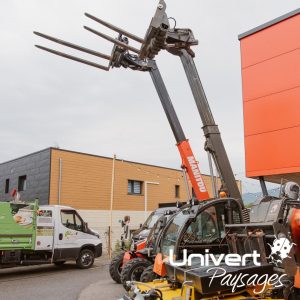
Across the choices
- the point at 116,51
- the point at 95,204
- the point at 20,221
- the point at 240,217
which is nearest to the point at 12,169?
the point at 95,204

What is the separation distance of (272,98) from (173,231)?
6.03 m

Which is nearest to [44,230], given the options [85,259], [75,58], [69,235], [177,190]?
[69,235]

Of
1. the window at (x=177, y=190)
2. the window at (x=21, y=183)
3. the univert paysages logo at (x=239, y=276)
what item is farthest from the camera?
the window at (x=177, y=190)

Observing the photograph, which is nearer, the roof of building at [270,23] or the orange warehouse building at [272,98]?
the orange warehouse building at [272,98]

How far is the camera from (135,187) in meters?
25.4

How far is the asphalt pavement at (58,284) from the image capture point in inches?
384

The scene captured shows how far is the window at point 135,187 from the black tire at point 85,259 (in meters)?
9.75

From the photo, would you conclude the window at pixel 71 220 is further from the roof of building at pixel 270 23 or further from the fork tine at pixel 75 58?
the roof of building at pixel 270 23

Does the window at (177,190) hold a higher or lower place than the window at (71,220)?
higher

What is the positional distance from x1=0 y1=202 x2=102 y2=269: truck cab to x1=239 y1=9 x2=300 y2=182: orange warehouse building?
6457mm

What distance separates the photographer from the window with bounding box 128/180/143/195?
981 inches

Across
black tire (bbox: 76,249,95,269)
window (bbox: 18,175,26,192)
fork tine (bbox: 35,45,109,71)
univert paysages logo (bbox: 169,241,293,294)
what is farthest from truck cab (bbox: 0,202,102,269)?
window (bbox: 18,175,26,192)

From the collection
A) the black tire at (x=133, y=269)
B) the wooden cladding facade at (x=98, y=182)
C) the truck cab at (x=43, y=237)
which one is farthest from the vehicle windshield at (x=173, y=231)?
the wooden cladding facade at (x=98, y=182)

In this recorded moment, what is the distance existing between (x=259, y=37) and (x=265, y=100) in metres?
2.04
